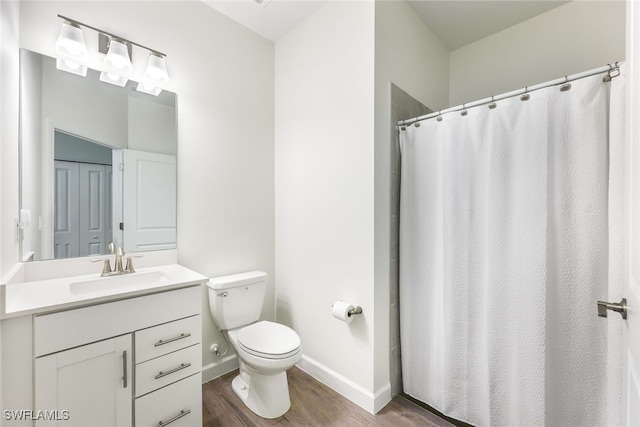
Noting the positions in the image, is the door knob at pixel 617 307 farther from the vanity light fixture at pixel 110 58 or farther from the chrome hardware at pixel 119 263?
the vanity light fixture at pixel 110 58

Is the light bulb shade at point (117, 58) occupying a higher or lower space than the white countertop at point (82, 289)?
higher

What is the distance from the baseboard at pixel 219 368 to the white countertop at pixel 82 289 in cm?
81

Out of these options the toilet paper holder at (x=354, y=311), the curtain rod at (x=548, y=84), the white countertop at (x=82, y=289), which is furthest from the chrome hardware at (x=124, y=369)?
the curtain rod at (x=548, y=84)

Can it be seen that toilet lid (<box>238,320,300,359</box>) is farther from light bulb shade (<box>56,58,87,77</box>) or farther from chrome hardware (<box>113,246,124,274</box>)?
light bulb shade (<box>56,58,87,77</box>)

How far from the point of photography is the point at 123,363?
47.3 inches

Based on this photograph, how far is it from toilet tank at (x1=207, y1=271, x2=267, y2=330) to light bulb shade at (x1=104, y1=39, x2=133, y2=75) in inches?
54.9

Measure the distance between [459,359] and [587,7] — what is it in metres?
2.47

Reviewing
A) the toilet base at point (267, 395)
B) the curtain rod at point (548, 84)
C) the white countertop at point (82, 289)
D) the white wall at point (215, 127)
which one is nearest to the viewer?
the white countertop at point (82, 289)

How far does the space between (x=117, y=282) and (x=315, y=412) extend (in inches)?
53.8

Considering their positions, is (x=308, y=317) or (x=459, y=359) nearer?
(x=459, y=359)

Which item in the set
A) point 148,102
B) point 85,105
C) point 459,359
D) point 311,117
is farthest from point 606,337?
point 85,105

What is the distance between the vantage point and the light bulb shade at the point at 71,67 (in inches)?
56.9

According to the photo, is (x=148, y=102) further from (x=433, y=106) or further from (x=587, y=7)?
(x=587, y=7)

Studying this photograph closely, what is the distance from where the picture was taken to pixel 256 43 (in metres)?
2.25
